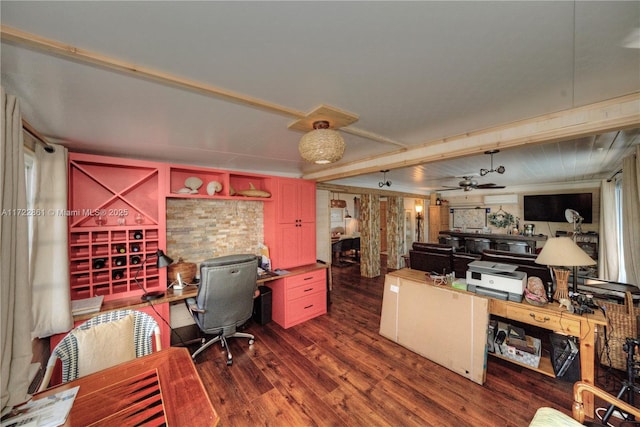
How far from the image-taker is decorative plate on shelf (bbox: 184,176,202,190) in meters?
2.89

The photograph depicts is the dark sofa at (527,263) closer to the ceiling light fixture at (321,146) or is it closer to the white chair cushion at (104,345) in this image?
the ceiling light fixture at (321,146)

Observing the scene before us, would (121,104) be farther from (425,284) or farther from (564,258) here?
(564,258)

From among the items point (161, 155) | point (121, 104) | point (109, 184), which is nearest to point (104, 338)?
point (121, 104)

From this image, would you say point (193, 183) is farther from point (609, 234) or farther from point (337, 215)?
point (609, 234)

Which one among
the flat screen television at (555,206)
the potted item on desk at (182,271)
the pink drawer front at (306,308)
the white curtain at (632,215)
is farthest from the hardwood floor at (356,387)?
the flat screen television at (555,206)

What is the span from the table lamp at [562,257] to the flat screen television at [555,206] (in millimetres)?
5440

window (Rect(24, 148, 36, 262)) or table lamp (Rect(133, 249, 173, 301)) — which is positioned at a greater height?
window (Rect(24, 148, 36, 262))

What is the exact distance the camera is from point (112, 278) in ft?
8.16

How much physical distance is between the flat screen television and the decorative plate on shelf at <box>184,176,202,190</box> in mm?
8158

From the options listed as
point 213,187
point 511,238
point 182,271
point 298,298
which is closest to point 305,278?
point 298,298

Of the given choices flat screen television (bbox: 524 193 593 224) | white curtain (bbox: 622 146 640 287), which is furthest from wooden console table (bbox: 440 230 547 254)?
white curtain (bbox: 622 146 640 287)

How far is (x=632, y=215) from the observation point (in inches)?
93.7

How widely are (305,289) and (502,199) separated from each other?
702 cm

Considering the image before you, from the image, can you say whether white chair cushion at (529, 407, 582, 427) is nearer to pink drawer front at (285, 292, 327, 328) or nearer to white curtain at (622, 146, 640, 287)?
white curtain at (622, 146, 640, 287)
